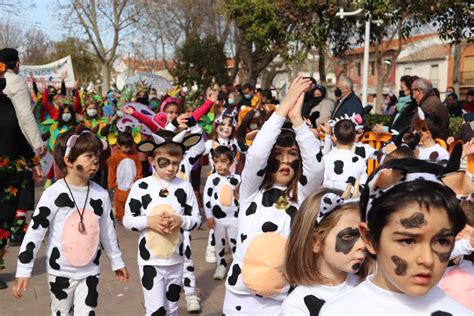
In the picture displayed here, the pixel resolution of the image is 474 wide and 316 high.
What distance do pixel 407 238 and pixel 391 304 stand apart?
0.69 feet

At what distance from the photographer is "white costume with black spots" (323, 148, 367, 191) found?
20.5 ft

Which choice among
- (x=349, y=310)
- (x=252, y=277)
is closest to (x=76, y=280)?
(x=252, y=277)

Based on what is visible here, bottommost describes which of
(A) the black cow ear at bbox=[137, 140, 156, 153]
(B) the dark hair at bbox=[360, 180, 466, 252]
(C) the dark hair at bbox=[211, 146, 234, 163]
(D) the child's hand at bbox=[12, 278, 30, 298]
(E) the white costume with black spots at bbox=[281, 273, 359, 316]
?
(D) the child's hand at bbox=[12, 278, 30, 298]

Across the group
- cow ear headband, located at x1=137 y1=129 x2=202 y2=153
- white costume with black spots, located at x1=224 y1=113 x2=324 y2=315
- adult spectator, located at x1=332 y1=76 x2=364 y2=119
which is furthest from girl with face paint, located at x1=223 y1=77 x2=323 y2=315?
adult spectator, located at x1=332 y1=76 x2=364 y2=119

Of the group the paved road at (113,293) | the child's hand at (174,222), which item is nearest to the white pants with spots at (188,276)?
the paved road at (113,293)

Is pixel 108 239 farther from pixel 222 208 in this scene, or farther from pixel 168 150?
pixel 222 208

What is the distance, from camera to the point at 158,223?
452 centimetres

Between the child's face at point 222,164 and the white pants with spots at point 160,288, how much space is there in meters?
2.36

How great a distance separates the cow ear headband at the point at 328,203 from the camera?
9.14 feet

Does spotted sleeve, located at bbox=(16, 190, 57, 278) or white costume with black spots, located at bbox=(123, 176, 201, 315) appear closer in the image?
spotted sleeve, located at bbox=(16, 190, 57, 278)

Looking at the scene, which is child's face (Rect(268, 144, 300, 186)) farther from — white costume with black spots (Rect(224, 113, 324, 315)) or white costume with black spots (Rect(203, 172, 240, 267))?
white costume with black spots (Rect(203, 172, 240, 267))

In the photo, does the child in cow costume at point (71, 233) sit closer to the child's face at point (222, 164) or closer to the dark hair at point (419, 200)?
the child's face at point (222, 164)

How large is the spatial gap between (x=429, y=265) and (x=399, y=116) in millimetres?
7350

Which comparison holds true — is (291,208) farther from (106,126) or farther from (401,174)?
(106,126)
